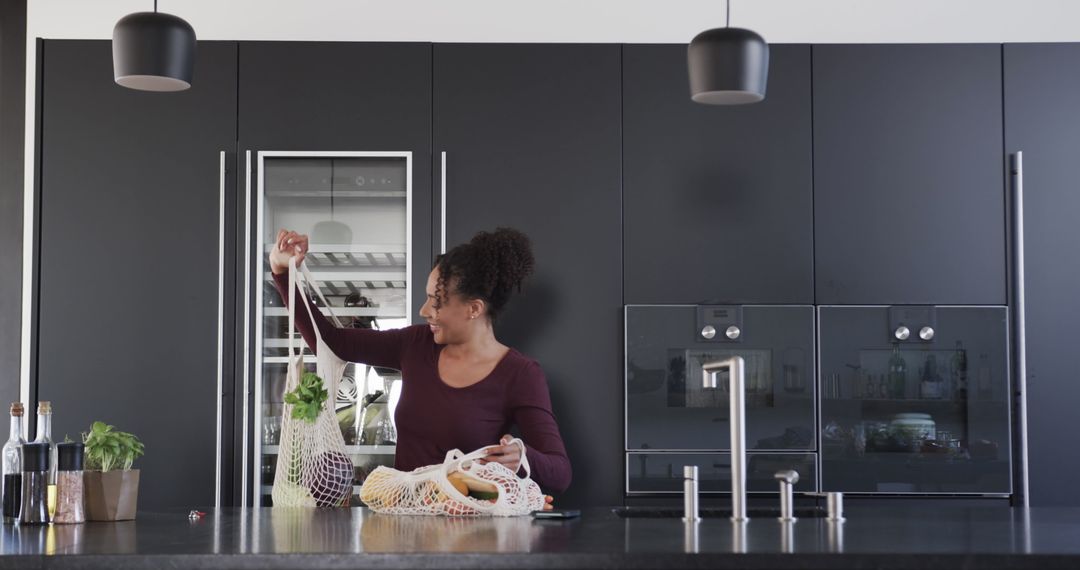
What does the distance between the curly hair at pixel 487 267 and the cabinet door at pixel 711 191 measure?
0.40 metres

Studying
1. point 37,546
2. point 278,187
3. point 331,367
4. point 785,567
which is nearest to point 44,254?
point 278,187

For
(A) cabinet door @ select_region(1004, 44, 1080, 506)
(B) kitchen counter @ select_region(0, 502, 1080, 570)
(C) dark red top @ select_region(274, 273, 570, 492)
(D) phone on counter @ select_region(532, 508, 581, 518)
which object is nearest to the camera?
(B) kitchen counter @ select_region(0, 502, 1080, 570)

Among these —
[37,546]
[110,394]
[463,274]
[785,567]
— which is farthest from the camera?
[110,394]

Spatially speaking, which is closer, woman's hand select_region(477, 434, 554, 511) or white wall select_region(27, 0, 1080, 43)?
woman's hand select_region(477, 434, 554, 511)

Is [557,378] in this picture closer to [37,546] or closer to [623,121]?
[623,121]

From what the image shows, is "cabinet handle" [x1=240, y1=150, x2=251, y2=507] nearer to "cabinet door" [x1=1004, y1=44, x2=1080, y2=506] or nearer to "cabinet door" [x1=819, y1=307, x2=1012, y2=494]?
"cabinet door" [x1=819, y1=307, x2=1012, y2=494]

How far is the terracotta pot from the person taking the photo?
7.29 feet

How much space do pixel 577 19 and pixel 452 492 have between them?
212cm

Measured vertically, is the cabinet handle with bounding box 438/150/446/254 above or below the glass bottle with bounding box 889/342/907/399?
above

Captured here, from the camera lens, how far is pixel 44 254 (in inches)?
137

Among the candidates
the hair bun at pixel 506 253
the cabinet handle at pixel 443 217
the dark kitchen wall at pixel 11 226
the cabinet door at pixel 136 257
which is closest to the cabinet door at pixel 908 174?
the hair bun at pixel 506 253

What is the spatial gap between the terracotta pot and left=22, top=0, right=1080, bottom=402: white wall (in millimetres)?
2024

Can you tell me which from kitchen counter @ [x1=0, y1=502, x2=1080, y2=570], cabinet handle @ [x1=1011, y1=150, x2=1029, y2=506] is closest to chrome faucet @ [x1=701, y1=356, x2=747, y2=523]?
kitchen counter @ [x1=0, y1=502, x2=1080, y2=570]

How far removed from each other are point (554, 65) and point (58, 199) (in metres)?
1.58
